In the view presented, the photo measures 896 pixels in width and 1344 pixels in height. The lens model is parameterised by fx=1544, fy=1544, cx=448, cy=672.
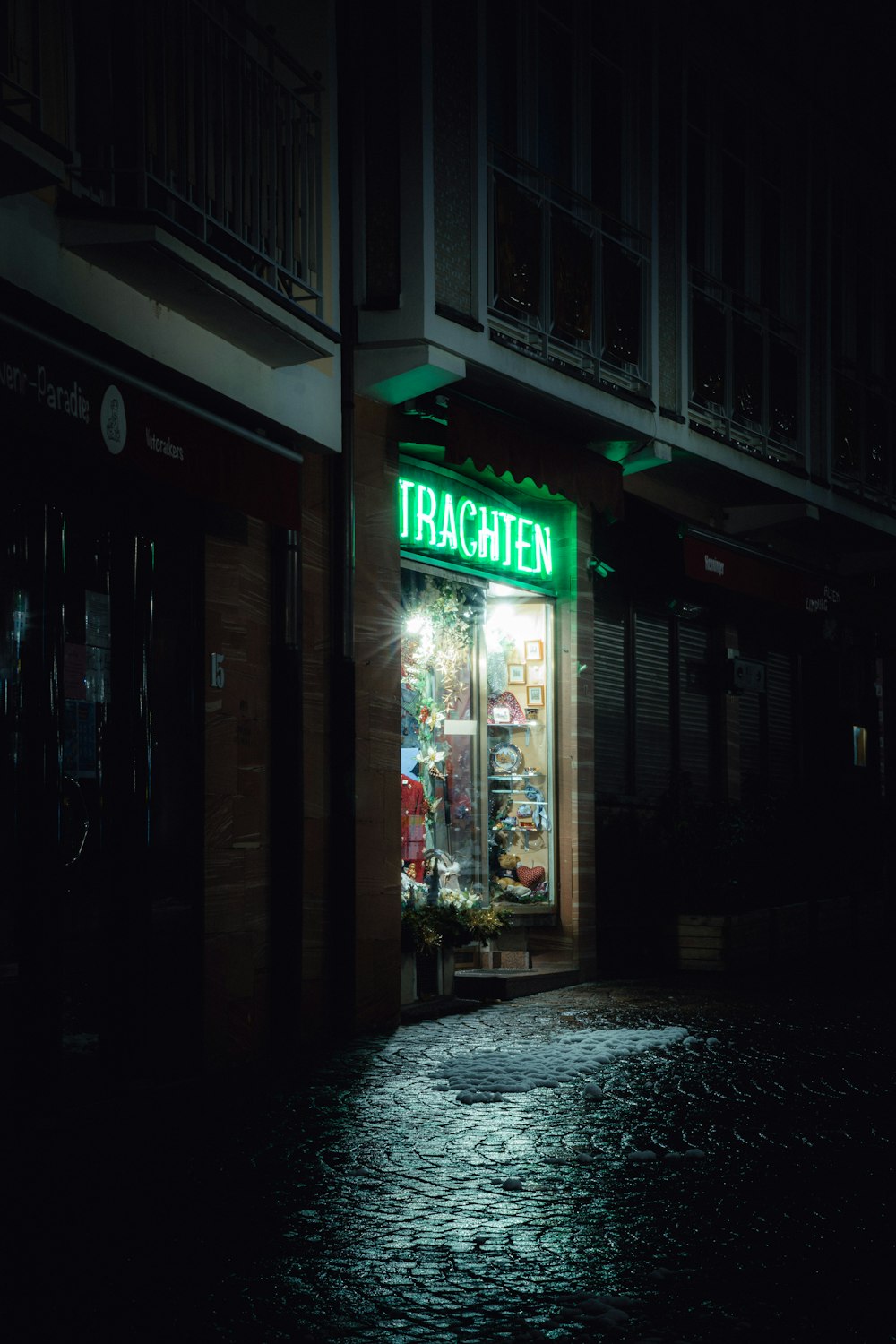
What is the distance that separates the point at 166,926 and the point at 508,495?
220 inches

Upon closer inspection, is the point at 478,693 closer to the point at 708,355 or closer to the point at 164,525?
the point at 708,355

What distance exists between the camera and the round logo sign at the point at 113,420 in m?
7.09

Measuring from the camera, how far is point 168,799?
8258 millimetres

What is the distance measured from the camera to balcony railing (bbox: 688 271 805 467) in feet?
46.1

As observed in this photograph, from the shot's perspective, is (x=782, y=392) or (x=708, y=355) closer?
(x=708, y=355)

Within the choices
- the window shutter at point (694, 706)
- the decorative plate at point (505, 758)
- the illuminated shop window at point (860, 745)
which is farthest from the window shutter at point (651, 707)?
the illuminated shop window at point (860, 745)

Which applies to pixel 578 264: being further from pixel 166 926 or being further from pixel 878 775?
pixel 878 775

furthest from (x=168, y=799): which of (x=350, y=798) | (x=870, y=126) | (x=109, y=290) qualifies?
(x=870, y=126)

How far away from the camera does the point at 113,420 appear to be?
7.16m

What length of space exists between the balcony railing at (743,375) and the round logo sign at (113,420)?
24.3ft

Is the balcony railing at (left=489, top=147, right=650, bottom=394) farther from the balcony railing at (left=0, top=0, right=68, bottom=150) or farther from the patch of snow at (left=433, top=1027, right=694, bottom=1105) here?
the patch of snow at (left=433, top=1027, right=694, bottom=1105)

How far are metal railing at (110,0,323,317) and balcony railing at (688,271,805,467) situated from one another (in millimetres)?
5287

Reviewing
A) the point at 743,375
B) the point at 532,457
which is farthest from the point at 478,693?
the point at 743,375

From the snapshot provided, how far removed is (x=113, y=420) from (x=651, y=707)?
27.5ft
